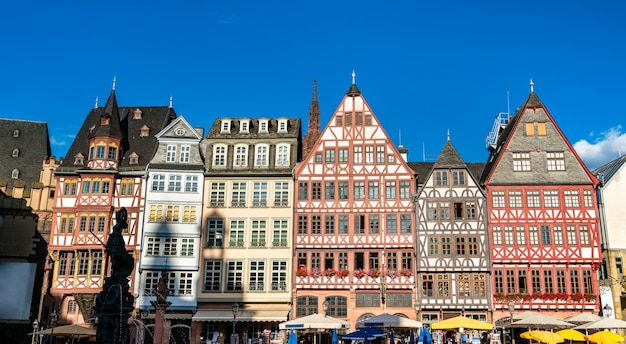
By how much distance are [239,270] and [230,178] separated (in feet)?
19.6

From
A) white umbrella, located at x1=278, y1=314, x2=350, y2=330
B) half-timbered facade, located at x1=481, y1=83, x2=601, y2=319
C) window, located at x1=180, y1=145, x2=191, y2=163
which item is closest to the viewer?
white umbrella, located at x1=278, y1=314, x2=350, y2=330

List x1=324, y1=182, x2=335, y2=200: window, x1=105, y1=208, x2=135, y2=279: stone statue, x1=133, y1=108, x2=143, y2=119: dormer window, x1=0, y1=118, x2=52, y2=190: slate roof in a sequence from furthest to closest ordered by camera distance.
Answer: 1. x1=0, y1=118, x2=52, y2=190: slate roof
2. x1=133, y1=108, x2=143, y2=119: dormer window
3. x1=324, y1=182, x2=335, y2=200: window
4. x1=105, y1=208, x2=135, y2=279: stone statue

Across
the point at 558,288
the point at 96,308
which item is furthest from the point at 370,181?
the point at 96,308

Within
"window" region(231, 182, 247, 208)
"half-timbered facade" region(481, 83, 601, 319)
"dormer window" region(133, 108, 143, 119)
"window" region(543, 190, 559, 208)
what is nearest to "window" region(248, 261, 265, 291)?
"window" region(231, 182, 247, 208)

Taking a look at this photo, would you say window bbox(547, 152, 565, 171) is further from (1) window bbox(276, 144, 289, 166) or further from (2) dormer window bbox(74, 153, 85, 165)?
(2) dormer window bbox(74, 153, 85, 165)

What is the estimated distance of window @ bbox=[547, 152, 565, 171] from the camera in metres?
38.6

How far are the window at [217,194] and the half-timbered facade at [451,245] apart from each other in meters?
12.4

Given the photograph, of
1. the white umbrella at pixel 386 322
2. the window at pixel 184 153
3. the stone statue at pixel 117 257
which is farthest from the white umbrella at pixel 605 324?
the window at pixel 184 153

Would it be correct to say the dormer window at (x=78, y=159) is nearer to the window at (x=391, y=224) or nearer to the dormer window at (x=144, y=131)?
the dormer window at (x=144, y=131)

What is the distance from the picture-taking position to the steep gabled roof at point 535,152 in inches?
1505

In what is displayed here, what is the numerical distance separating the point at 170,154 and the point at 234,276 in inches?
360

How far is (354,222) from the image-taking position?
1531 inches

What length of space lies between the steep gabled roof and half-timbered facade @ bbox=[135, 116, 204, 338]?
18.5 meters

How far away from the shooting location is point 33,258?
4209cm
